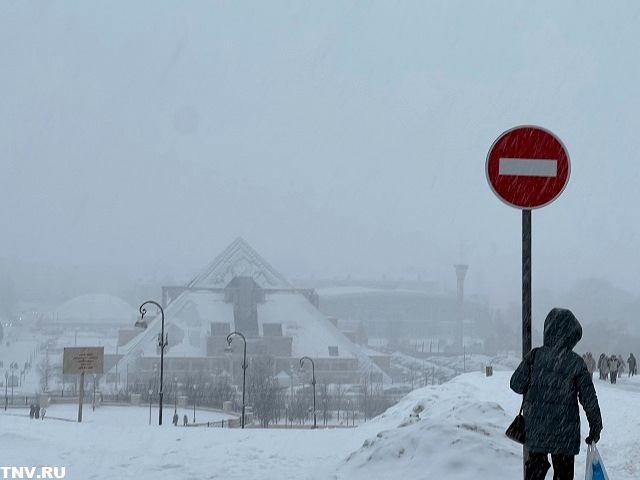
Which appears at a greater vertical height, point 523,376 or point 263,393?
point 523,376

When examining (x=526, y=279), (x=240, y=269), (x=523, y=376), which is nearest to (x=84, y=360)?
(x=526, y=279)

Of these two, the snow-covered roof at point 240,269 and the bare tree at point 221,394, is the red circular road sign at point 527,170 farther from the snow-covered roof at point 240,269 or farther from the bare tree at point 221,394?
the snow-covered roof at point 240,269

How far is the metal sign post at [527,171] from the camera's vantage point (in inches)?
226

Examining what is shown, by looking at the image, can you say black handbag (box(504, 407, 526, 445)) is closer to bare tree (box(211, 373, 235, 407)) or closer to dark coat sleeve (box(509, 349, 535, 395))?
dark coat sleeve (box(509, 349, 535, 395))

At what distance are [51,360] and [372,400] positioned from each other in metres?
73.7

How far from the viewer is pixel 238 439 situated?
10211 mm

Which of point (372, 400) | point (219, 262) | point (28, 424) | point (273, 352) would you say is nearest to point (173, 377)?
point (273, 352)

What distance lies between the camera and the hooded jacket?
5172 millimetres

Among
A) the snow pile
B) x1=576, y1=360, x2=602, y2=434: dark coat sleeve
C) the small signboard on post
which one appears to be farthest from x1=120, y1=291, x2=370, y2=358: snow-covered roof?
x1=576, y1=360, x2=602, y2=434: dark coat sleeve

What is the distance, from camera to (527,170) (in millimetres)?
5766

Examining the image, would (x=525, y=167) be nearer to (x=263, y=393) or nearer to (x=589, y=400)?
(x=589, y=400)

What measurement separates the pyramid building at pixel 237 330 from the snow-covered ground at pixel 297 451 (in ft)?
325

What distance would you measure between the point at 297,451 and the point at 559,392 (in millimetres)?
4785

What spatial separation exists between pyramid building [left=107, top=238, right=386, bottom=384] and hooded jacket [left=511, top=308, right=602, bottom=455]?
10476 centimetres
